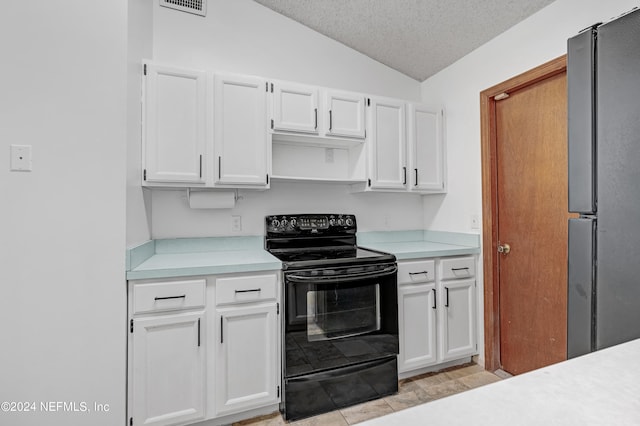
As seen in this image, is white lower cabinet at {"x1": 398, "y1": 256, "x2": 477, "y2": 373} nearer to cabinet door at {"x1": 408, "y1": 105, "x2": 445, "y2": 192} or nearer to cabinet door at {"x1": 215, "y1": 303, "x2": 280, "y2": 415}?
cabinet door at {"x1": 408, "y1": 105, "x2": 445, "y2": 192}

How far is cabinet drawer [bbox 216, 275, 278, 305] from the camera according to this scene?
1742 millimetres

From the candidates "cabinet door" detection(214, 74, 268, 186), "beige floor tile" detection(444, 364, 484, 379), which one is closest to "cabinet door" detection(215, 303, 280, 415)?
"cabinet door" detection(214, 74, 268, 186)

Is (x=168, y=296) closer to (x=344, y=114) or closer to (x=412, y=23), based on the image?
(x=344, y=114)

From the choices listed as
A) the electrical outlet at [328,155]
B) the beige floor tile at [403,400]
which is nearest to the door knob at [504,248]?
the beige floor tile at [403,400]

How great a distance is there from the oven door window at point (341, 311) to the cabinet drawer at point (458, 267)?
2.07 feet

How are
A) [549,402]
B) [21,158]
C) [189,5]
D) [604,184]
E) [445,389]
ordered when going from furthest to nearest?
[189,5]
[445,389]
[21,158]
[604,184]
[549,402]

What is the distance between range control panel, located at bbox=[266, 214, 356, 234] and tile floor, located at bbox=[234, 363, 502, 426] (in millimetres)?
1213

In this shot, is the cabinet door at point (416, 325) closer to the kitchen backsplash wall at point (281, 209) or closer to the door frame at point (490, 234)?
the door frame at point (490, 234)

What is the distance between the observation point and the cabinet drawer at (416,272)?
2193mm

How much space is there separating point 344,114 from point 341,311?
4.71 ft

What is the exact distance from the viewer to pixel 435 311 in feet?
7.56

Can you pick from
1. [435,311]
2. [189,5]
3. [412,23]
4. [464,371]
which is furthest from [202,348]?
[412,23]

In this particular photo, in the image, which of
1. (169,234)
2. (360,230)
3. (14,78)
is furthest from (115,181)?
(360,230)

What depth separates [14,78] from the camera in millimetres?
1423
